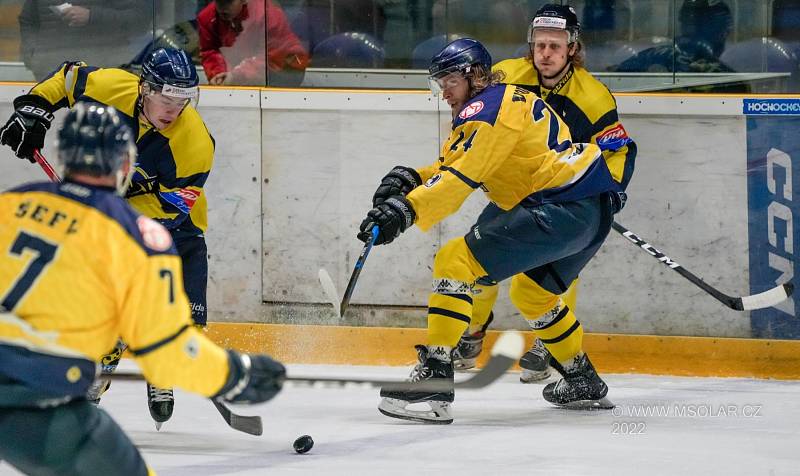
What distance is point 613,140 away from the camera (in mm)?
4801

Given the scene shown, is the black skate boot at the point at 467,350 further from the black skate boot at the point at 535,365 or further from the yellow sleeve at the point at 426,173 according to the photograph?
the yellow sleeve at the point at 426,173

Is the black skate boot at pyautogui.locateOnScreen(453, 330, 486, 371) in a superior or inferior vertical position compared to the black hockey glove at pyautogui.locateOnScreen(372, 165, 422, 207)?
inferior

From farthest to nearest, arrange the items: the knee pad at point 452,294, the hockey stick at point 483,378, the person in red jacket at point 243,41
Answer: the person in red jacket at point 243,41
the knee pad at point 452,294
the hockey stick at point 483,378

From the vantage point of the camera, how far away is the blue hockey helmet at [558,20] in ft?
15.8

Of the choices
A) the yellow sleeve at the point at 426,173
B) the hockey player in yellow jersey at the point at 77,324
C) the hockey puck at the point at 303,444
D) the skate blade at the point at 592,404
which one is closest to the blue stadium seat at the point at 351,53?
the yellow sleeve at the point at 426,173

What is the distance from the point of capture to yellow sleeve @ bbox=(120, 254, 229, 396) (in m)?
2.18

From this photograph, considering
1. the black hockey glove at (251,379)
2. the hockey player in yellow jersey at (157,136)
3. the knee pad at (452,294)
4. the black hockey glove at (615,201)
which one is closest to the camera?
the black hockey glove at (251,379)

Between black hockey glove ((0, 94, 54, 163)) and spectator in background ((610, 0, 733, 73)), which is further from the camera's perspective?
spectator in background ((610, 0, 733, 73))

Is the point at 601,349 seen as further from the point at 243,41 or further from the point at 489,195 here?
the point at 243,41

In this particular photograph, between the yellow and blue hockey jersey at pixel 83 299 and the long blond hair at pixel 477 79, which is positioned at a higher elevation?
the long blond hair at pixel 477 79

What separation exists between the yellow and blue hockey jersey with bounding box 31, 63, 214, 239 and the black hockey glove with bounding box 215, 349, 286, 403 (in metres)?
1.77

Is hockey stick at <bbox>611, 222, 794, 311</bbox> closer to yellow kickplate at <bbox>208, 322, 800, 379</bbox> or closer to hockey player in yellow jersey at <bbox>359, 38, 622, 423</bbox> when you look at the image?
yellow kickplate at <bbox>208, 322, 800, 379</bbox>

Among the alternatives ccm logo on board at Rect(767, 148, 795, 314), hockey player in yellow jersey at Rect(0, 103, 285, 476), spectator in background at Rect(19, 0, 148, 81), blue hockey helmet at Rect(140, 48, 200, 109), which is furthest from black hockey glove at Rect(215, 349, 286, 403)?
spectator in background at Rect(19, 0, 148, 81)

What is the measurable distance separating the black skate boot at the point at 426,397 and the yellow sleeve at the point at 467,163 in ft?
1.46
